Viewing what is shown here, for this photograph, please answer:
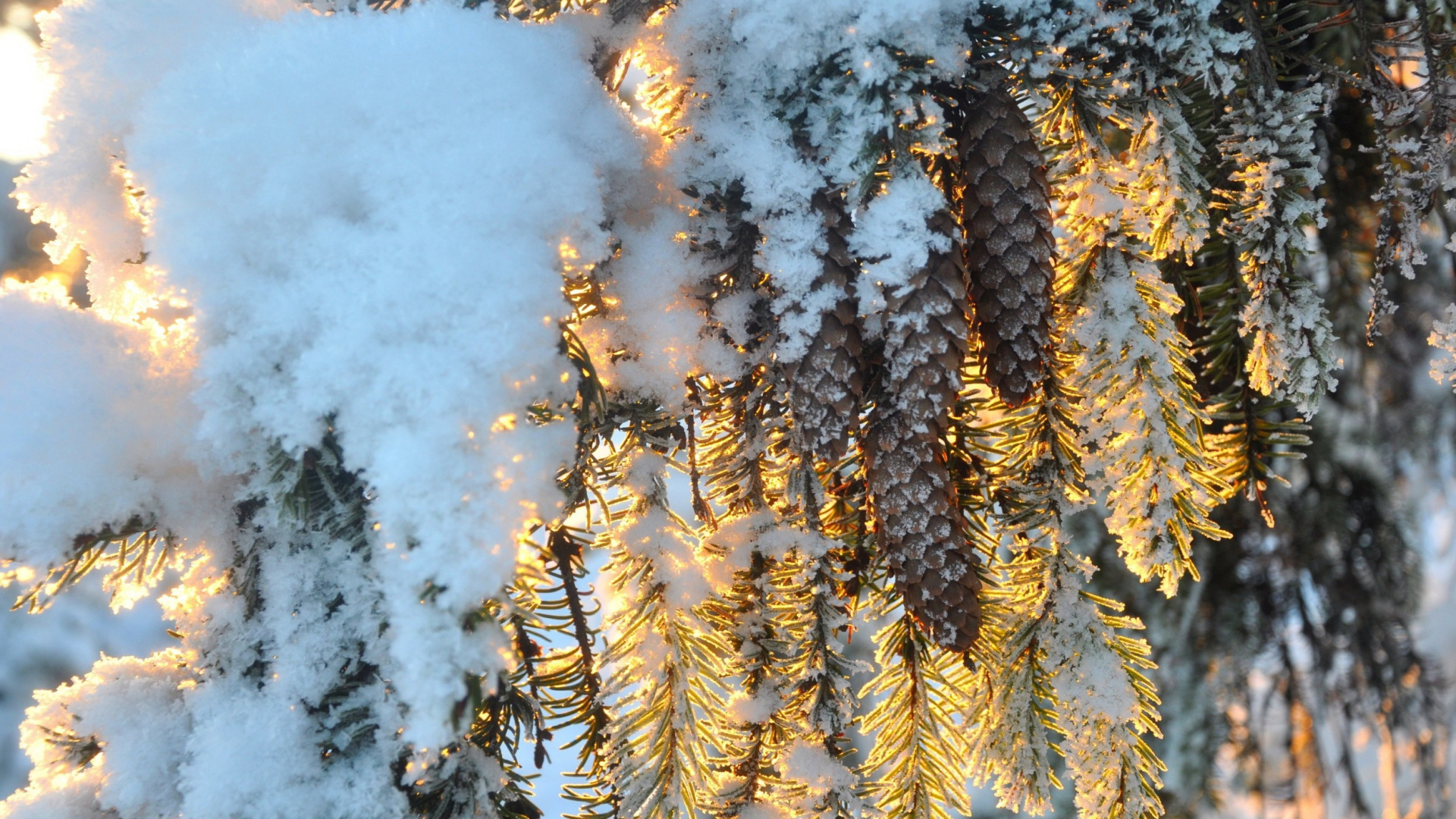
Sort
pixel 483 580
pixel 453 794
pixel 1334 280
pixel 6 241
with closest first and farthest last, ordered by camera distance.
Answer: pixel 483 580 → pixel 453 794 → pixel 1334 280 → pixel 6 241

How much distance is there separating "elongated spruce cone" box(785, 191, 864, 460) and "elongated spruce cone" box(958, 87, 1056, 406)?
0.09 m

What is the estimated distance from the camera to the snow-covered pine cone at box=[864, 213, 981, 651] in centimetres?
53

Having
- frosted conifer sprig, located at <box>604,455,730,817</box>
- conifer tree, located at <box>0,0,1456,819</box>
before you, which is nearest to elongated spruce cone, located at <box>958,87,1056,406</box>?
conifer tree, located at <box>0,0,1456,819</box>

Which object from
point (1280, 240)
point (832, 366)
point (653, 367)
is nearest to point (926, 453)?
point (832, 366)

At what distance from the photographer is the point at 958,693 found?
0.65 metres

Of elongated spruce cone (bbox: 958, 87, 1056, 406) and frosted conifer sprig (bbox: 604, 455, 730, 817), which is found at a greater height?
elongated spruce cone (bbox: 958, 87, 1056, 406)

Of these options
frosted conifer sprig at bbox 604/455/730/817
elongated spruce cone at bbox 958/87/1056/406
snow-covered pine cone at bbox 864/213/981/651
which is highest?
elongated spruce cone at bbox 958/87/1056/406

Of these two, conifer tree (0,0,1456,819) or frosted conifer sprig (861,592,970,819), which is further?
frosted conifer sprig (861,592,970,819)

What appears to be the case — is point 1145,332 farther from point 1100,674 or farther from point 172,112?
point 172,112

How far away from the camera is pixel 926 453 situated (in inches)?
21.2

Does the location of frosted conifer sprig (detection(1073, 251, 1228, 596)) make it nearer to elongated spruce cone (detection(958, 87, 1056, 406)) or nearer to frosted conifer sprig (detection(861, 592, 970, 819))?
elongated spruce cone (detection(958, 87, 1056, 406))

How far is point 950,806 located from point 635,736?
0.26 meters

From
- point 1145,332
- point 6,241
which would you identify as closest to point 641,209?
point 1145,332

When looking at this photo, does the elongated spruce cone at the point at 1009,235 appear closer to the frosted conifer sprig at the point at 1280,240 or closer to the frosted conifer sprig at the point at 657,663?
the frosted conifer sprig at the point at 1280,240
